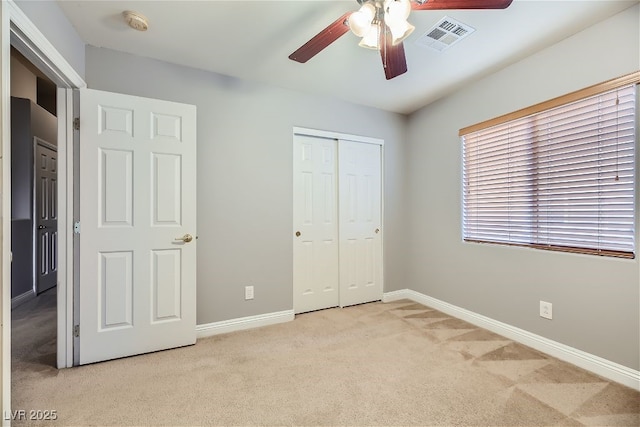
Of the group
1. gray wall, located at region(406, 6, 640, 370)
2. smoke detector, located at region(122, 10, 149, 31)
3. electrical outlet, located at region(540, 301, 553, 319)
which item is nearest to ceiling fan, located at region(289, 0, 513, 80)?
smoke detector, located at region(122, 10, 149, 31)

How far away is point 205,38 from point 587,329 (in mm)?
3414

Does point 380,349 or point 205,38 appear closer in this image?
point 205,38

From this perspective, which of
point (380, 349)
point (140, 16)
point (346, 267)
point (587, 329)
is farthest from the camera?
point (346, 267)

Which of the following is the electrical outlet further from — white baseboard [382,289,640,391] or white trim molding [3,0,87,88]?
white trim molding [3,0,87,88]

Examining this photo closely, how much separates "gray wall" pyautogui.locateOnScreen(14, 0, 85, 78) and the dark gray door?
2.35 meters

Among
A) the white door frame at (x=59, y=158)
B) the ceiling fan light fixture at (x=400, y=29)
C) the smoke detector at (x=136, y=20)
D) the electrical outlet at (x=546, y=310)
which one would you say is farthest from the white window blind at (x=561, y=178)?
the white door frame at (x=59, y=158)

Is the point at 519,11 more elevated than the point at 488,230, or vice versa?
the point at 519,11

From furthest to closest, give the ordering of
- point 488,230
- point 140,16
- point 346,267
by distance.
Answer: point 346,267 < point 488,230 < point 140,16

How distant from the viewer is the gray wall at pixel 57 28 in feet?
4.84

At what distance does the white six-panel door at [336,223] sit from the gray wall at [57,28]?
5.97 feet

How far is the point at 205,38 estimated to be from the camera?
2088 millimetres

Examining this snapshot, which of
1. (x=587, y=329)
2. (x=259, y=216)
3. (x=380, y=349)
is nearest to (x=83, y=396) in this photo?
(x=259, y=216)

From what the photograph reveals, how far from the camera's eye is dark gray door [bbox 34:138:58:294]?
3758mm

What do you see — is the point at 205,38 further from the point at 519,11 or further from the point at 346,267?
the point at 346,267
